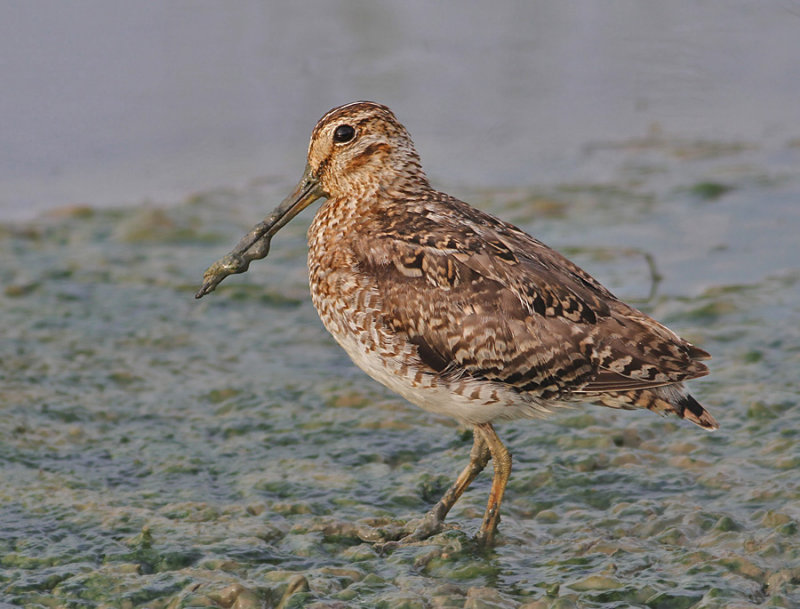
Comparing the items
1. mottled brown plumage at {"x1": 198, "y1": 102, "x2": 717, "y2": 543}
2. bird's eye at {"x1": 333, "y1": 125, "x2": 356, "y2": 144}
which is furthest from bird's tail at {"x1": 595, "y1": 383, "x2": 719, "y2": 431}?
bird's eye at {"x1": 333, "y1": 125, "x2": 356, "y2": 144}

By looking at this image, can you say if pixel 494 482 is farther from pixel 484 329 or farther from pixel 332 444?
pixel 332 444

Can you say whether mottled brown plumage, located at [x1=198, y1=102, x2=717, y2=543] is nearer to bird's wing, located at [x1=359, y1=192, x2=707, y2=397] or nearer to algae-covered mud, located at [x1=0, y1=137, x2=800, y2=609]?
bird's wing, located at [x1=359, y1=192, x2=707, y2=397]

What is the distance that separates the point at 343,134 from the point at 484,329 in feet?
4.06

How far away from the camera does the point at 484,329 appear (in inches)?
196

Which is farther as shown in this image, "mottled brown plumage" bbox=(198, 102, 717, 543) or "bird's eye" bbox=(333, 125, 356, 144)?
"bird's eye" bbox=(333, 125, 356, 144)

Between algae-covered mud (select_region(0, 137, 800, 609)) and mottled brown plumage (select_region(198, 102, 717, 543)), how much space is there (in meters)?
0.45

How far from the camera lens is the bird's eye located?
555cm

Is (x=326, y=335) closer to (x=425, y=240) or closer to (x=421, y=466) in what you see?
(x=421, y=466)

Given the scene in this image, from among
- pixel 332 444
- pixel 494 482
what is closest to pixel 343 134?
pixel 332 444

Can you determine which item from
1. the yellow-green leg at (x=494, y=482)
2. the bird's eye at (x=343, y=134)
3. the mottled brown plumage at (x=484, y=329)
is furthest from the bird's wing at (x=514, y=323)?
the bird's eye at (x=343, y=134)

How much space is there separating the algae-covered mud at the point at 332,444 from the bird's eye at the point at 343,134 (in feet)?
5.13

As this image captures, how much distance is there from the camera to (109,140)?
10695 mm

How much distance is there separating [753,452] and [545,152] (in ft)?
16.8

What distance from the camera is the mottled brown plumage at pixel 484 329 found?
4961mm
